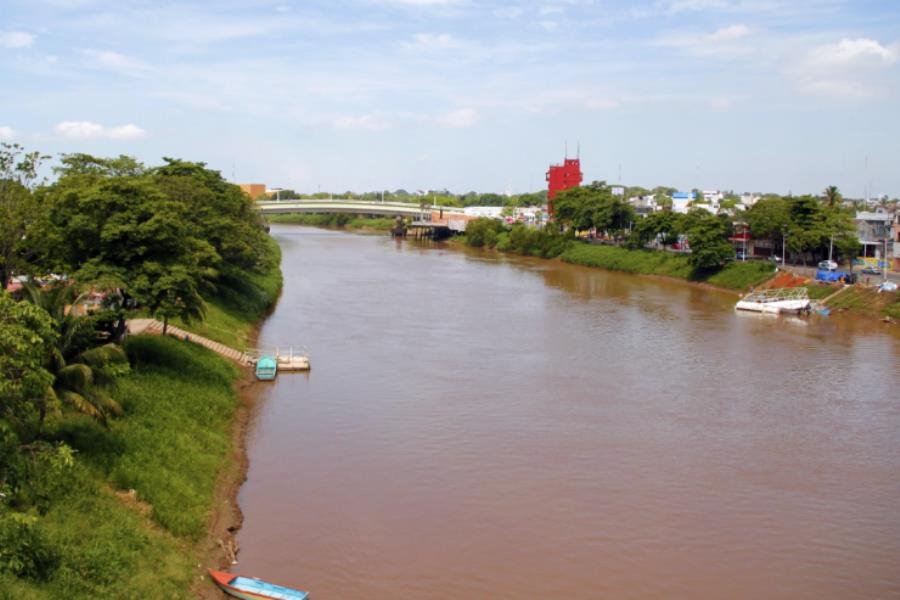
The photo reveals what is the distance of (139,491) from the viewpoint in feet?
49.0

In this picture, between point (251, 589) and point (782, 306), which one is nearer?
point (251, 589)

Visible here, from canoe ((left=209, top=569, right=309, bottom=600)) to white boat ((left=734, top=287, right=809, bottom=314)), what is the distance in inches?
1460

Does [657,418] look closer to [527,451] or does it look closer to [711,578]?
[527,451]

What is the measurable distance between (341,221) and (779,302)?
94.8 metres

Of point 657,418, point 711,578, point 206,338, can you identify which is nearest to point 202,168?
point 206,338

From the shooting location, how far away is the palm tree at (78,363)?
14492 mm

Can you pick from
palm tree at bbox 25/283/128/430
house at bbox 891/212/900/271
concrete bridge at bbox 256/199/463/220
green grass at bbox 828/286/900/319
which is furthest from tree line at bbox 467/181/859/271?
palm tree at bbox 25/283/128/430

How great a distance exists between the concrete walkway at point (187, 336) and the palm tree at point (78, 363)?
27.0ft

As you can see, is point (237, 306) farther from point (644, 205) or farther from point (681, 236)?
point (644, 205)

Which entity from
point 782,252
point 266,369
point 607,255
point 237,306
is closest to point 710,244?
point 782,252

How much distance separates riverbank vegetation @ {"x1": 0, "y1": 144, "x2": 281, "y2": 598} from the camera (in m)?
11.1

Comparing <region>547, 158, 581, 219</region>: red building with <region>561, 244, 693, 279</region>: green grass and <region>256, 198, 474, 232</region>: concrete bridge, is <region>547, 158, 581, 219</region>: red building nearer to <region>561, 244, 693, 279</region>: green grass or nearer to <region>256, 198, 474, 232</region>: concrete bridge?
<region>256, 198, 474, 232</region>: concrete bridge

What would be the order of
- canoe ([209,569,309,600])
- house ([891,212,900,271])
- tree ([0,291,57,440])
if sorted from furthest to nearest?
house ([891,212,900,271])
canoe ([209,569,309,600])
tree ([0,291,57,440])

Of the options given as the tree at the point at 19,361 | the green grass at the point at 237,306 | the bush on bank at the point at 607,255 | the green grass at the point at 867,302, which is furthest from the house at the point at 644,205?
the tree at the point at 19,361
